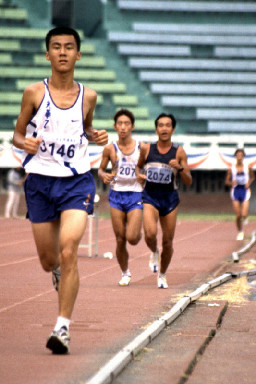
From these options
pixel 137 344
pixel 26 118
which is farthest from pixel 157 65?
pixel 137 344

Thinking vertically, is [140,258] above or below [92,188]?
below

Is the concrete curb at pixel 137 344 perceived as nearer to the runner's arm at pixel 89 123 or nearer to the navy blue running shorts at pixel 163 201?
the navy blue running shorts at pixel 163 201

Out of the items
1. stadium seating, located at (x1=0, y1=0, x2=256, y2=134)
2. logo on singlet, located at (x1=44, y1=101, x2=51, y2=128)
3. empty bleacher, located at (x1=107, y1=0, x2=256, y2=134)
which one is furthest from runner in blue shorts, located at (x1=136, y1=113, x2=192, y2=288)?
empty bleacher, located at (x1=107, y1=0, x2=256, y2=134)

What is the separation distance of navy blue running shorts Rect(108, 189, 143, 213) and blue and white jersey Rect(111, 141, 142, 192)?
6cm

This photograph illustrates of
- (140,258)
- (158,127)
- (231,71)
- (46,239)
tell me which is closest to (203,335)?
(46,239)

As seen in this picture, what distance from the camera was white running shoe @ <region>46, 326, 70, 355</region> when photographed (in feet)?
20.4

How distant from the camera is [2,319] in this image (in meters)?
8.14

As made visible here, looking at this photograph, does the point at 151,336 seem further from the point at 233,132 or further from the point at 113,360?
the point at 233,132

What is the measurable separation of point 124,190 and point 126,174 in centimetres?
25

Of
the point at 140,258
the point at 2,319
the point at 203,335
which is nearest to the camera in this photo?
the point at 203,335

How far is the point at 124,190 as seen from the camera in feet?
37.3

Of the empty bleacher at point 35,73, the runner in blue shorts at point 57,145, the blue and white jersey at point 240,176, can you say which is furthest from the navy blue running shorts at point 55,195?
the empty bleacher at point 35,73

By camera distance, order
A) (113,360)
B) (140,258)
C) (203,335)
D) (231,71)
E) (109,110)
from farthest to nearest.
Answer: (231,71)
(109,110)
(140,258)
(203,335)
(113,360)

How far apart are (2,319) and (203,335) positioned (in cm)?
187
